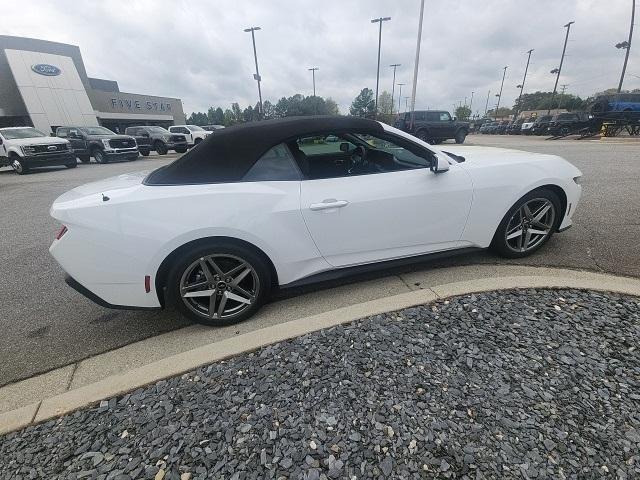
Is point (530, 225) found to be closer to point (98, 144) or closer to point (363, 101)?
point (98, 144)

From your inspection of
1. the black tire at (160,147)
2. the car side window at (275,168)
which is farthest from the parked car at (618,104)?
the black tire at (160,147)

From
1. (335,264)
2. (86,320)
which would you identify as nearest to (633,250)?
(335,264)

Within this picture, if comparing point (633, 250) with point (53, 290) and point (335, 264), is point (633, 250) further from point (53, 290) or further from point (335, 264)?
point (53, 290)

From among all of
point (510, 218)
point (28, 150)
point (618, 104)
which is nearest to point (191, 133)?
point (28, 150)

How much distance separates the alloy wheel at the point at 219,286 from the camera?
2418 millimetres

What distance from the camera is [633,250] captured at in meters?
3.39

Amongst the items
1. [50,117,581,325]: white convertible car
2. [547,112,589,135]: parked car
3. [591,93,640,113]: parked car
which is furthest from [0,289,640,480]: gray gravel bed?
[547,112,589,135]: parked car

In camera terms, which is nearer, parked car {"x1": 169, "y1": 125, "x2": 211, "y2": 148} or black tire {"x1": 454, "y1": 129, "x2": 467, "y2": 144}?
black tire {"x1": 454, "y1": 129, "x2": 467, "y2": 144}

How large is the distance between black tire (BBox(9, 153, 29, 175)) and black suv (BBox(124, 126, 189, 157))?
311 inches

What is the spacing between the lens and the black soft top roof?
244cm

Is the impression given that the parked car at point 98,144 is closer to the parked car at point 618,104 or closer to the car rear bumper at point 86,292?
the car rear bumper at point 86,292

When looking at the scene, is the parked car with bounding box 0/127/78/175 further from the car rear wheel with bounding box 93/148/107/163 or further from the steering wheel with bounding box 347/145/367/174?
the steering wheel with bounding box 347/145/367/174

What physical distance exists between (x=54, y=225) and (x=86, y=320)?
362 centimetres

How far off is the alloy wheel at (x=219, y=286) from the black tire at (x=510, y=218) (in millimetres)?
2200
